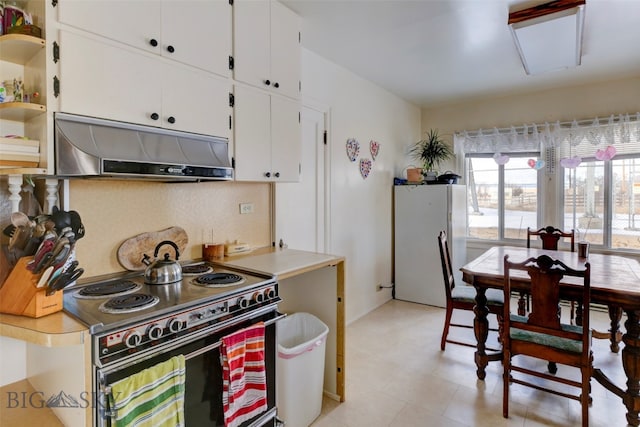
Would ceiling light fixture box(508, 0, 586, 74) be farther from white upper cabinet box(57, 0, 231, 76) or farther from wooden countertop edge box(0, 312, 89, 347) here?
wooden countertop edge box(0, 312, 89, 347)

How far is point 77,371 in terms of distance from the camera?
114 centimetres

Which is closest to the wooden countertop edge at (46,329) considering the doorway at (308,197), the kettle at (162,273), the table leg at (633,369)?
the kettle at (162,273)

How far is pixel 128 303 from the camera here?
1.34 m

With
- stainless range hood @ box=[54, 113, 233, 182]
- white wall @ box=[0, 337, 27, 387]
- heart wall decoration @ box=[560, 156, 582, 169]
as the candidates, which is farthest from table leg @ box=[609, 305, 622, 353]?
white wall @ box=[0, 337, 27, 387]

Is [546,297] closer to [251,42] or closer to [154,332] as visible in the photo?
[154,332]

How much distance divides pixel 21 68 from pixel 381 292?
12.3 feet

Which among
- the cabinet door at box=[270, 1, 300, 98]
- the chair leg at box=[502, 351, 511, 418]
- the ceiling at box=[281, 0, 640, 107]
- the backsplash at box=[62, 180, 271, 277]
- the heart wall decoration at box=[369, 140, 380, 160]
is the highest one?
the ceiling at box=[281, 0, 640, 107]

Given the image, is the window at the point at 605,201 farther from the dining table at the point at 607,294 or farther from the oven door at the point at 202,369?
the oven door at the point at 202,369

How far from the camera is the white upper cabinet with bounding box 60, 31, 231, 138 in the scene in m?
1.37

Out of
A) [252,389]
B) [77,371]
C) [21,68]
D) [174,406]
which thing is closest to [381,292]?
[252,389]

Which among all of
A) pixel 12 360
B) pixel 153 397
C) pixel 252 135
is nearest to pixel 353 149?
pixel 252 135

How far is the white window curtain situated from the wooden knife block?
4.71 m

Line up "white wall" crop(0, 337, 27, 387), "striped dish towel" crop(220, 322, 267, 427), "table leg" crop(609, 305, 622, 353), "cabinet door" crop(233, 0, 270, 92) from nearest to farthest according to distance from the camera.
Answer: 1. "white wall" crop(0, 337, 27, 387)
2. "striped dish towel" crop(220, 322, 267, 427)
3. "cabinet door" crop(233, 0, 270, 92)
4. "table leg" crop(609, 305, 622, 353)

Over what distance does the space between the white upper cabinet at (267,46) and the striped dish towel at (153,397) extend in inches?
61.8
